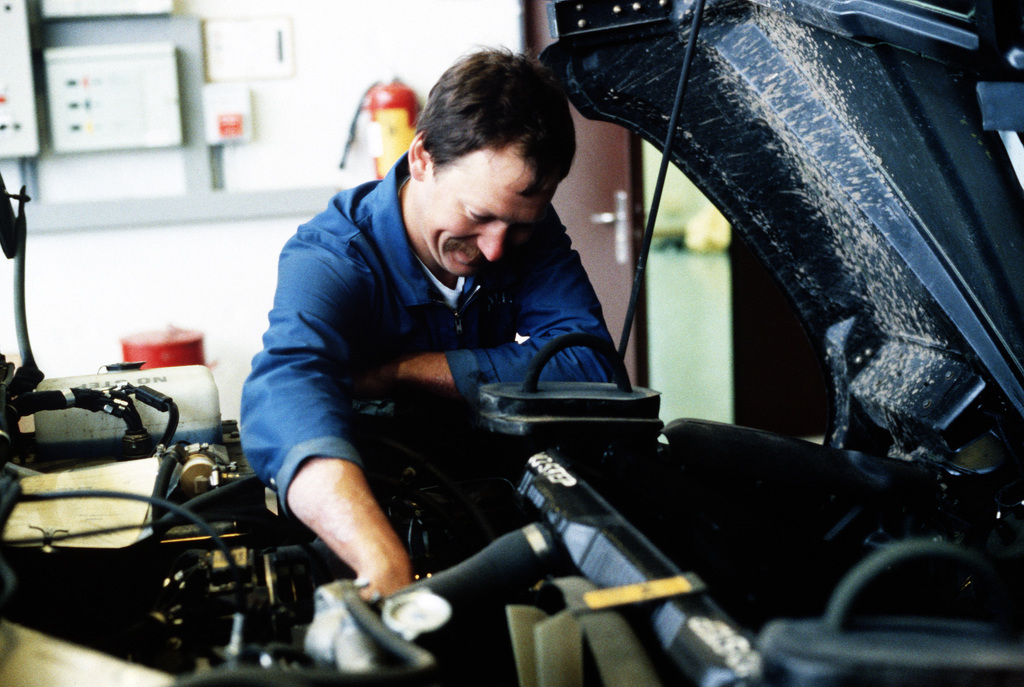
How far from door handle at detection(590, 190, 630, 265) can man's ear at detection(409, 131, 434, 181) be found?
5.67 feet

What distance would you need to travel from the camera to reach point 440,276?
4.58ft

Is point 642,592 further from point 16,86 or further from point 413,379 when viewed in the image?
point 16,86

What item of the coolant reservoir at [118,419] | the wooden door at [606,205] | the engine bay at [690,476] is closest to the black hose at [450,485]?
the engine bay at [690,476]

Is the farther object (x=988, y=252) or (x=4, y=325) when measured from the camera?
(x=4, y=325)

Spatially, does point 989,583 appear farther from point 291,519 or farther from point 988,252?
point 291,519

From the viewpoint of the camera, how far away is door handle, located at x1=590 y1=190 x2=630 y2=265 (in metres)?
2.99

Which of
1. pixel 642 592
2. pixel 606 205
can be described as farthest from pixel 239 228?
→ pixel 642 592

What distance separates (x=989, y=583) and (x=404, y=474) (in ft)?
2.33

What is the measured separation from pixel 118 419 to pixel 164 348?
4.75ft

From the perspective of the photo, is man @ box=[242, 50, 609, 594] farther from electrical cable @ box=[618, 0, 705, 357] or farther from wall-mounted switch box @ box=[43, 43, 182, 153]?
wall-mounted switch box @ box=[43, 43, 182, 153]

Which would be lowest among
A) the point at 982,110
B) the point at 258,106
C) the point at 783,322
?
the point at 783,322

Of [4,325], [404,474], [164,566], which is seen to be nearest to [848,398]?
[404,474]

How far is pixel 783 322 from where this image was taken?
3314 mm

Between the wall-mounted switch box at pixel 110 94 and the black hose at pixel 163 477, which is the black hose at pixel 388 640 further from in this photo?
the wall-mounted switch box at pixel 110 94
